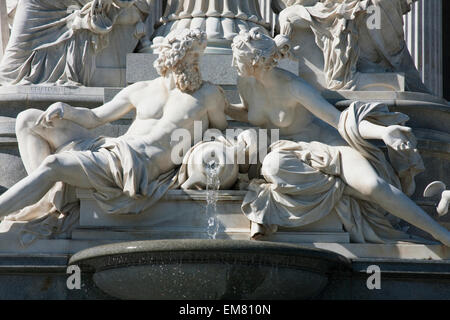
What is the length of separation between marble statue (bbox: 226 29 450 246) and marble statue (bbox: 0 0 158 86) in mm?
2500

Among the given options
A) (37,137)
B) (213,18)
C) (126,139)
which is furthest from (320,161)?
(213,18)

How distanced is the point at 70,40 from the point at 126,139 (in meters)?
2.75

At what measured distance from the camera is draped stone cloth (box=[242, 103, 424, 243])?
13.3 meters

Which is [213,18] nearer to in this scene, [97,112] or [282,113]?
[282,113]

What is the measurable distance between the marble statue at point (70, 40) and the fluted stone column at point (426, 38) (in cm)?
746

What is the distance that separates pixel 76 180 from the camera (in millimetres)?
13406

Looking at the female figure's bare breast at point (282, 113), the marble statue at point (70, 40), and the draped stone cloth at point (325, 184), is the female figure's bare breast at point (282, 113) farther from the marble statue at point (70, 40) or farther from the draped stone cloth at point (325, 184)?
the marble statue at point (70, 40)

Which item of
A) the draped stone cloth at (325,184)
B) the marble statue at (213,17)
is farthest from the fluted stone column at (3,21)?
the draped stone cloth at (325,184)

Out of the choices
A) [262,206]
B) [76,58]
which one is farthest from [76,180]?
[76,58]

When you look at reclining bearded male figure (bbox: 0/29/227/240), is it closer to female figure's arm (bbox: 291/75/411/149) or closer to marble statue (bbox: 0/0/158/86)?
female figure's arm (bbox: 291/75/411/149)

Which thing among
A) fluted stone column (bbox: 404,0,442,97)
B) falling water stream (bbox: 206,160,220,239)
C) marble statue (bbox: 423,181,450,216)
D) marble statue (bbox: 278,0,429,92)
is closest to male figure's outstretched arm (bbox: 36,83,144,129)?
falling water stream (bbox: 206,160,220,239)

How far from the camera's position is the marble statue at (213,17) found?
16.1 m

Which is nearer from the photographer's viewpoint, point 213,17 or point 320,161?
point 320,161

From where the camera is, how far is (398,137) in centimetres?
1337
